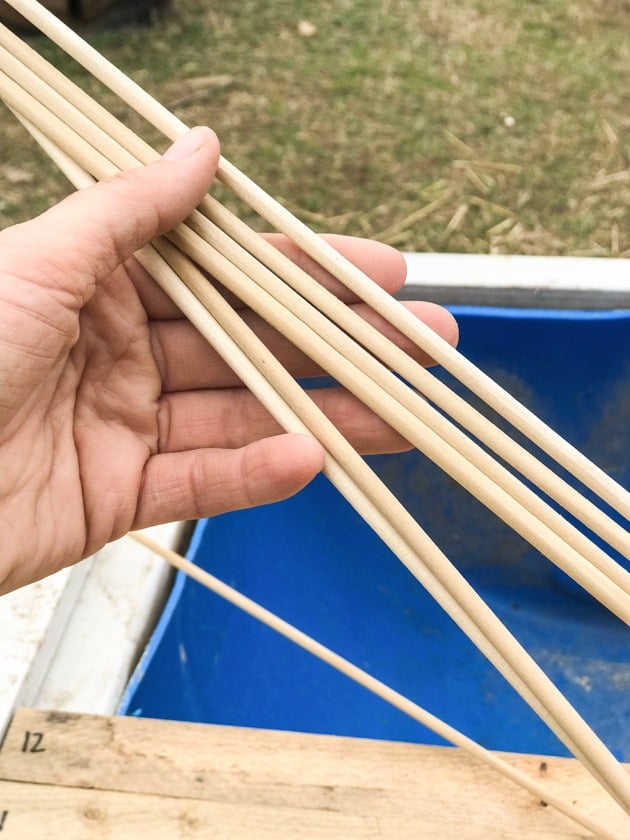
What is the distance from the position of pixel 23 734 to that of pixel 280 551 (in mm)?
516

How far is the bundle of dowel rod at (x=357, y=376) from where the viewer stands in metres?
0.60

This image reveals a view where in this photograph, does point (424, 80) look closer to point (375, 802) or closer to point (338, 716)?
point (338, 716)

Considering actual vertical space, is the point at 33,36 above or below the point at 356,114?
above

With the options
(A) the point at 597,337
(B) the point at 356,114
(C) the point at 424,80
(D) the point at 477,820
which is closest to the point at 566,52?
(C) the point at 424,80

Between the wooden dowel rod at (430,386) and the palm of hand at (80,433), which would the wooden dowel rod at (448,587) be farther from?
the palm of hand at (80,433)

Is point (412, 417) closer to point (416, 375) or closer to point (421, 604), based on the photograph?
point (416, 375)

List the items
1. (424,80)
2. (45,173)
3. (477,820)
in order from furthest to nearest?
(424,80), (45,173), (477,820)

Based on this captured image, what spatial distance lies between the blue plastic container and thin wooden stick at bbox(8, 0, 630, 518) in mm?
467

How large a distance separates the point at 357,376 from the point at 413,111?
5.18 ft

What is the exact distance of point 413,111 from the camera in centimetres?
205

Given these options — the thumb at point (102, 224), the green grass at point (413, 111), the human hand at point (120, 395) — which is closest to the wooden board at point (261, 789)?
the human hand at point (120, 395)

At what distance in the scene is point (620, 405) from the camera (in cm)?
120

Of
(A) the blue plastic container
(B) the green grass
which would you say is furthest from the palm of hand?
(B) the green grass

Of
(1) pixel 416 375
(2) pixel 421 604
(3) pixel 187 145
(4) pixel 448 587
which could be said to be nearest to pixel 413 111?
(2) pixel 421 604
